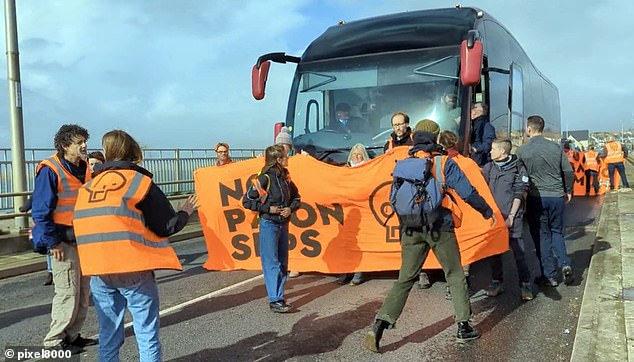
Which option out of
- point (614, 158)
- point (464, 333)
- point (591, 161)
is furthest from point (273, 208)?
point (614, 158)

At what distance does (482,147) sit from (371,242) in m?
2.08

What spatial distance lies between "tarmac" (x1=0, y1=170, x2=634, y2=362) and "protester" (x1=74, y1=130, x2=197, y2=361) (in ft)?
10.1

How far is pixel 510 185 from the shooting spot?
5.89m

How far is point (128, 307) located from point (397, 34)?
599cm

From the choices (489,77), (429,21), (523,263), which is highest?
(429,21)

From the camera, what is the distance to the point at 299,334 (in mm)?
4883

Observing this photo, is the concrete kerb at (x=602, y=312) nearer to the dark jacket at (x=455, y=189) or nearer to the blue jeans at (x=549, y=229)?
the blue jeans at (x=549, y=229)

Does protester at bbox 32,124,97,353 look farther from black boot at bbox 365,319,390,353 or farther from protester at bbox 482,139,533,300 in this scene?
protester at bbox 482,139,533,300

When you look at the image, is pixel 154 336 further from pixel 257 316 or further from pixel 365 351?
pixel 257 316

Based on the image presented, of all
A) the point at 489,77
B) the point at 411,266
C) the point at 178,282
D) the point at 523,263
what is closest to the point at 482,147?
the point at 489,77

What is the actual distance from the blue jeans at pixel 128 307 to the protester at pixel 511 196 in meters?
4.02

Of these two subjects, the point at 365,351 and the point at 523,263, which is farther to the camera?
the point at 523,263

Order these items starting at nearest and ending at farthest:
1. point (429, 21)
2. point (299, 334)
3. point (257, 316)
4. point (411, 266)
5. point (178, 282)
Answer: point (411, 266), point (299, 334), point (257, 316), point (178, 282), point (429, 21)

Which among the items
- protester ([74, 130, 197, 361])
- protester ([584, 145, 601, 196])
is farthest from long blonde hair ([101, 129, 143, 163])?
protester ([584, 145, 601, 196])
